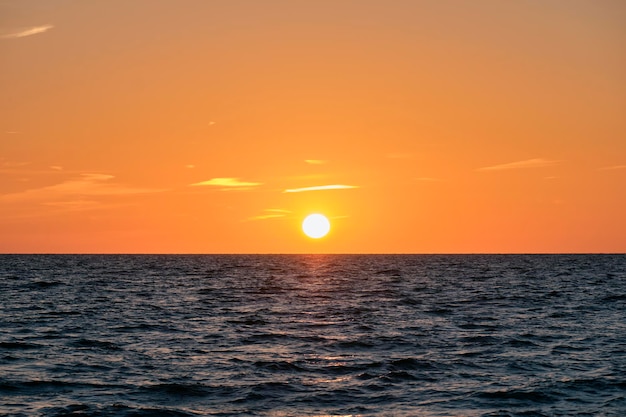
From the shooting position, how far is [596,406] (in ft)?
73.0

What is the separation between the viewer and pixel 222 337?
119 ft

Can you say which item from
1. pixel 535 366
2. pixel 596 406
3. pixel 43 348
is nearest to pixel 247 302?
pixel 43 348

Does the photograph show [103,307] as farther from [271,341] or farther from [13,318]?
[271,341]

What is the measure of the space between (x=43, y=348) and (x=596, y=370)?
2368 centimetres

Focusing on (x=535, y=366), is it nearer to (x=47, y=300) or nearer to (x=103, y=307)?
(x=103, y=307)

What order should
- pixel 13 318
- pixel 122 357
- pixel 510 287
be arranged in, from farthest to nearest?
pixel 510 287 → pixel 13 318 → pixel 122 357

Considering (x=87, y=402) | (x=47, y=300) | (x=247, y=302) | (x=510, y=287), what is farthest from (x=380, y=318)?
(x=510, y=287)

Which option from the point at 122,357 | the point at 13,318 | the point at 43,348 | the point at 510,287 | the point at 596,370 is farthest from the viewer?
the point at 510,287

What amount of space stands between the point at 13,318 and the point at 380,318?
22639mm

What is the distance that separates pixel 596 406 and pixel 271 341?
16582mm

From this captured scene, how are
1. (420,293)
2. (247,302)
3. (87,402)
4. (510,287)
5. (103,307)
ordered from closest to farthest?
1. (87,402)
2. (103,307)
3. (247,302)
4. (420,293)
5. (510,287)

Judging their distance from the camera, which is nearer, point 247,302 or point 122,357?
point 122,357

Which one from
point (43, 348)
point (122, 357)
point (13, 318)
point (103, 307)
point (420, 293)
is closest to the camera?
point (122, 357)

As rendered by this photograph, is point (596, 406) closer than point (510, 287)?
Yes
